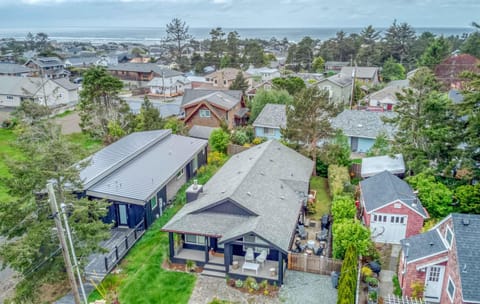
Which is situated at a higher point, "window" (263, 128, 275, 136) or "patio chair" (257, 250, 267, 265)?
"window" (263, 128, 275, 136)

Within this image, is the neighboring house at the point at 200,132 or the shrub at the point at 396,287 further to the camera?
the neighboring house at the point at 200,132

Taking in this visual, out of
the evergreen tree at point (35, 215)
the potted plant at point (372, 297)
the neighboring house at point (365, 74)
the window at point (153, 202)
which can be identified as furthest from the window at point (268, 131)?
the neighboring house at point (365, 74)

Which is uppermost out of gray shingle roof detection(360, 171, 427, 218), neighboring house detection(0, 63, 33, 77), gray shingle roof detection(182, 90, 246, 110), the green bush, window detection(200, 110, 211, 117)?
neighboring house detection(0, 63, 33, 77)

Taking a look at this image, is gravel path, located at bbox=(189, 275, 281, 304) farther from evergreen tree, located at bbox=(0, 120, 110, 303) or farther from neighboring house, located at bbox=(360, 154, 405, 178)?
neighboring house, located at bbox=(360, 154, 405, 178)

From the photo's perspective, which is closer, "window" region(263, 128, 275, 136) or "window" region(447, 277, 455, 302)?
"window" region(447, 277, 455, 302)

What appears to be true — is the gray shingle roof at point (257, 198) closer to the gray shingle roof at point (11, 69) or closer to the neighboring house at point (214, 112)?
the neighboring house at point (214, 112)

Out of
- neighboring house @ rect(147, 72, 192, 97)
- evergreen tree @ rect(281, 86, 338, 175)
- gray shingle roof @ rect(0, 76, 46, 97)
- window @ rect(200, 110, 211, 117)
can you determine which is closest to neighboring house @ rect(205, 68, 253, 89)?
neighboring house @ rect(147, 72, 192, 97)

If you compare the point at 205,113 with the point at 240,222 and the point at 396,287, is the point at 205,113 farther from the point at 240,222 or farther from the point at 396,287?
the point at 396,287
